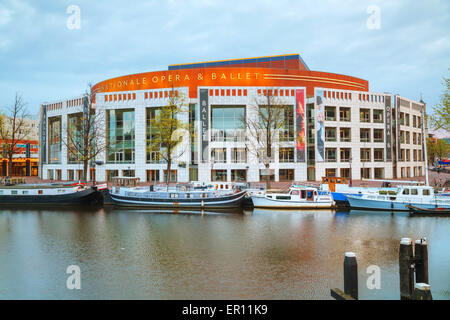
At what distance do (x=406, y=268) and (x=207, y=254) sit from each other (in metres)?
11.3

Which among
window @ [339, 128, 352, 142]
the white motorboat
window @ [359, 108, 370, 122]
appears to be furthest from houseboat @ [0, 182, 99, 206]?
window @ [359, 108, 370, 122]

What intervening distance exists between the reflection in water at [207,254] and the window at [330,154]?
34.3 meters

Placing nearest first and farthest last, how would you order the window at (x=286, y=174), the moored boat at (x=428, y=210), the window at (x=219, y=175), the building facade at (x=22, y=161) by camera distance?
the moored boat at (x=428, y=210)
the window at (x=286, y=174)
the window at (x=219, y=175)
the building facade at (x=22, y=161)

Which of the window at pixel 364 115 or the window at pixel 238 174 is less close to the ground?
the window at pixel 364 115

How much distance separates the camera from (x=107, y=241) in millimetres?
24531

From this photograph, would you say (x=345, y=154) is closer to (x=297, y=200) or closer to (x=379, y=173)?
(x=379, y=173)

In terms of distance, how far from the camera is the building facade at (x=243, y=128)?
6469 centimetres

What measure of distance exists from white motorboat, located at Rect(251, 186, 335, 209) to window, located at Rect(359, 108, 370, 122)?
3788 cm

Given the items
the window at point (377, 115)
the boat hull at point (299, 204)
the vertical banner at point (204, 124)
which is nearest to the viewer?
the boat hull at point (299, 204)

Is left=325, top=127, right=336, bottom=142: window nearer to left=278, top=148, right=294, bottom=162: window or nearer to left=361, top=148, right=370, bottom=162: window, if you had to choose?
left=361, top=148, right=370, bottom=162: window

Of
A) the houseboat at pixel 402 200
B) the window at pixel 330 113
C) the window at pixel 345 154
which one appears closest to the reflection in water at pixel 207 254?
the houseboat at pixel 402 200

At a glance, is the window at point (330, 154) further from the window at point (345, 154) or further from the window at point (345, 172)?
the window at point (345, 172)

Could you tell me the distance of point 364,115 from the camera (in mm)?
73812
